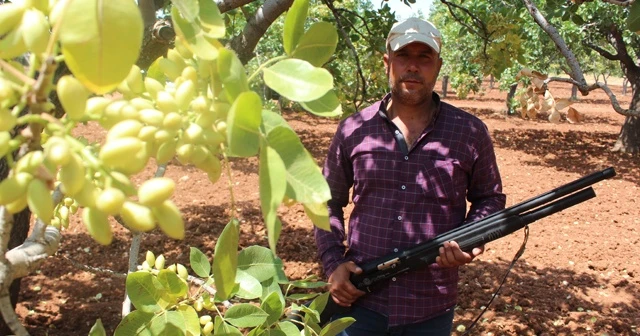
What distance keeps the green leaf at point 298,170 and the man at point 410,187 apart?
1378 millimetres

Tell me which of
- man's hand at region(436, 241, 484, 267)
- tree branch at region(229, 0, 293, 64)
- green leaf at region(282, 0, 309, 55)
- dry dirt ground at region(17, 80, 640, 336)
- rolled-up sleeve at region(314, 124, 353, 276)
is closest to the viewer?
green leaf at region(282, 0, 309, 55)

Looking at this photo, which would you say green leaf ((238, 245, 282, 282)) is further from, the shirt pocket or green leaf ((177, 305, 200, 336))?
Result: the shirt pocket

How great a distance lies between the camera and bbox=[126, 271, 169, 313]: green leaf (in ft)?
3.14

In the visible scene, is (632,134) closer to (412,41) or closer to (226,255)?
(412,41)

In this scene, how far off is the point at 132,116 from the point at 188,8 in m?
0.11

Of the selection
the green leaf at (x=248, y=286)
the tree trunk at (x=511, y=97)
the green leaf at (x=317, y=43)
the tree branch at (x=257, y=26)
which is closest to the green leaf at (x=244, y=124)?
the green leaf at (x=317, y=43)

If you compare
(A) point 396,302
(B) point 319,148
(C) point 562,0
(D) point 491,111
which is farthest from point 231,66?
(D) point 491,111

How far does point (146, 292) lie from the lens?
0.97m

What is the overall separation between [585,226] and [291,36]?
225 inches

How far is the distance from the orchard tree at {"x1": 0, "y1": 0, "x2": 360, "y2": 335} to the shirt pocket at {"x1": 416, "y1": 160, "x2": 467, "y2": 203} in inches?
47.6

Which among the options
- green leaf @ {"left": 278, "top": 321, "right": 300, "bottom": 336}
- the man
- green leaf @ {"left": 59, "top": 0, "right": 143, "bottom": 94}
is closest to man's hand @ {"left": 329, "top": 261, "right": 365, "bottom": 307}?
the man

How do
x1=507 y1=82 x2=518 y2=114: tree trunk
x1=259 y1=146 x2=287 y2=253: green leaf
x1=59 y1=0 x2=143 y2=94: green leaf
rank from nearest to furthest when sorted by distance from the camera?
x1=59 y1=0 x2=143 y2=94: green leaf
x1=259 y1=146 x2=287 y2=253: green leaf
x1=507 y1=82 x2=518 y2=114: tree trunk

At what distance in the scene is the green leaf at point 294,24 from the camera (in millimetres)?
740

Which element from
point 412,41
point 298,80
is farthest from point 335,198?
point 298,80
